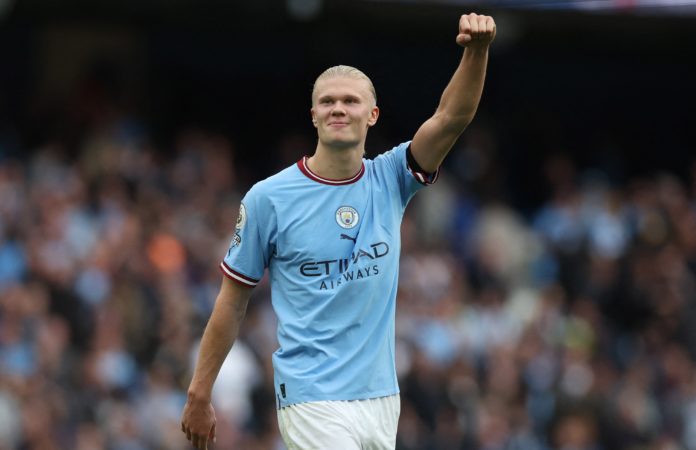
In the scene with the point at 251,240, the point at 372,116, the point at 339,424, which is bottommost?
the point at 339,424

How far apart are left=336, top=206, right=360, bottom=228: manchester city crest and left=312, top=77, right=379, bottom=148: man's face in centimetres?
26

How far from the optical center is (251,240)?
20.1ft

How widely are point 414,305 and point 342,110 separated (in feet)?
29.0

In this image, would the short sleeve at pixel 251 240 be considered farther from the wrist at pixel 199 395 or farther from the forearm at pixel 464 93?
the forearm at pixel 464 93

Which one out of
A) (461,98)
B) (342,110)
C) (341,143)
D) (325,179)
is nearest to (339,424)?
(325,179)

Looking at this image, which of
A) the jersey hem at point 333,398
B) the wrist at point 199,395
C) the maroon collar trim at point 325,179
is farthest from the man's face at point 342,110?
the wrist at point 199,395

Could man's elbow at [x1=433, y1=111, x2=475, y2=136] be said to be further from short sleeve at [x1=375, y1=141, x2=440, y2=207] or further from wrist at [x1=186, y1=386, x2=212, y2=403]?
wrist at [x1=186, y1=386, x2=212, y2=403]

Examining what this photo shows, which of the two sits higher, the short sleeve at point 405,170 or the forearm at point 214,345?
the short sleeve at point 405,170

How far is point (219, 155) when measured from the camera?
633 inches

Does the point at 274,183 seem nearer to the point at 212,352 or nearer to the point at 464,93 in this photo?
the point at 212,352

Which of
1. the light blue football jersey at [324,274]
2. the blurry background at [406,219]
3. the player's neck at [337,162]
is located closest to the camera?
the light blue football jersey at [324,274]

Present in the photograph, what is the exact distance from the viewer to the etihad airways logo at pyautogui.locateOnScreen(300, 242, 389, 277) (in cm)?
608

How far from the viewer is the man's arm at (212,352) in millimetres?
6145

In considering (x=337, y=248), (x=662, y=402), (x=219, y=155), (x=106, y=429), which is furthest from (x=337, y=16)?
(x=337, y=248)
